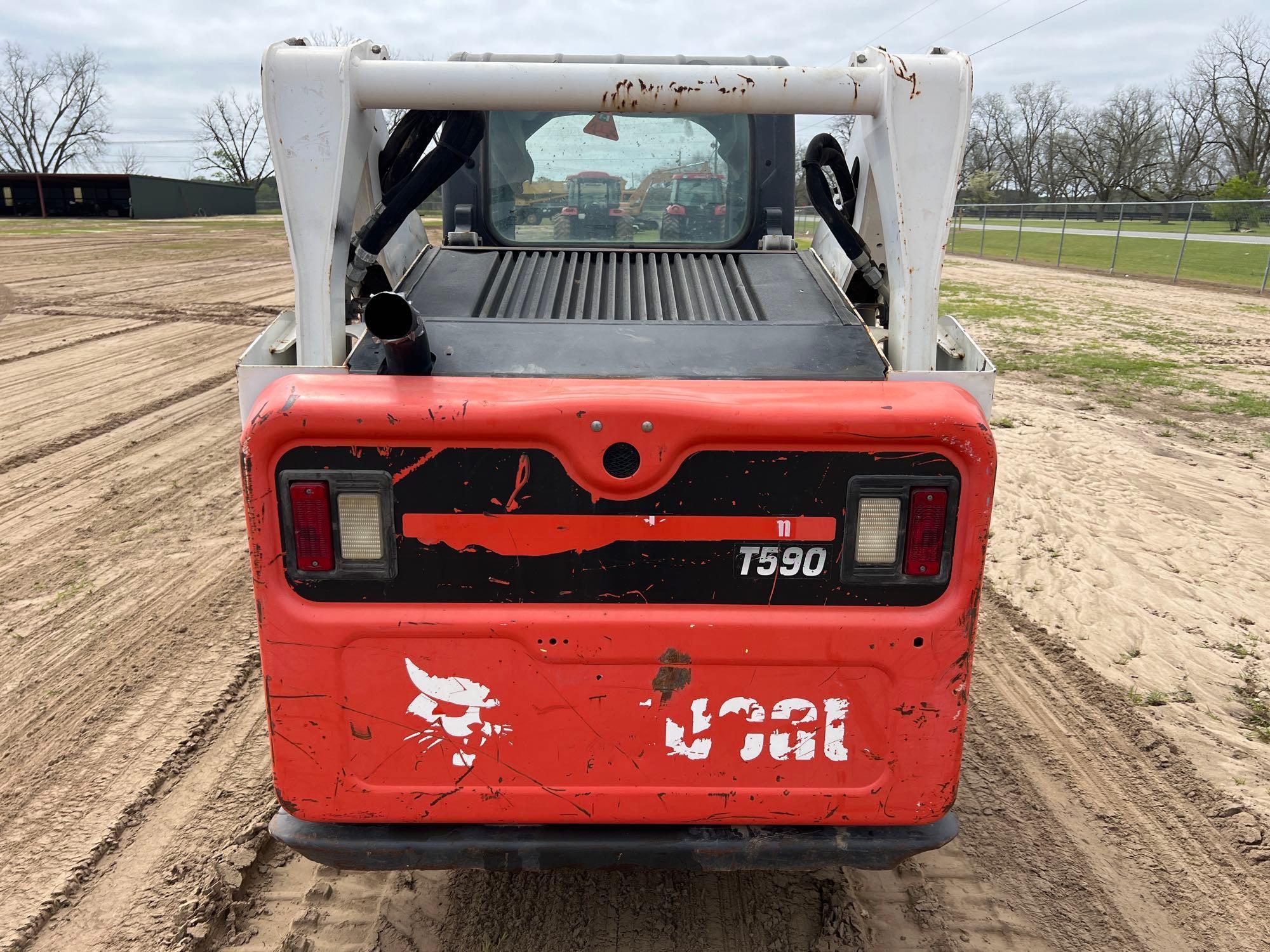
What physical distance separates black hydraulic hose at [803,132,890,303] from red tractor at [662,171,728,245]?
801 millimetres

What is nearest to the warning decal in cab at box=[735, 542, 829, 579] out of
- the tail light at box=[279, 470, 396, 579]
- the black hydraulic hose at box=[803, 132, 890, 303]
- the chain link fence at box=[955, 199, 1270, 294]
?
the tail light at box=[279, 470, 396, 579]

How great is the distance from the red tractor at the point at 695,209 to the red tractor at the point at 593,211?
18 cm

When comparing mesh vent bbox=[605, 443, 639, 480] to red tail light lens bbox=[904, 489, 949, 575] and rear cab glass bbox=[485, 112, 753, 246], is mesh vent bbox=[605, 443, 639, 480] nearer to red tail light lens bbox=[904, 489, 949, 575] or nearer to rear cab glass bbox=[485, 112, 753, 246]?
red tail light lens bbox=[904, 489, 949, 575]

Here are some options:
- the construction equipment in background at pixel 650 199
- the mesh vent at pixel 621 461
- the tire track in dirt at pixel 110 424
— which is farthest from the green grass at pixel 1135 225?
the mesh vent at pixel 621 461

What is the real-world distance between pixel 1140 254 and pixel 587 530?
2956 centimetres

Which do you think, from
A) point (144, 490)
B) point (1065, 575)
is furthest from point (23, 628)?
point (1065, 575)

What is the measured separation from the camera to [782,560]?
1989 millimetres

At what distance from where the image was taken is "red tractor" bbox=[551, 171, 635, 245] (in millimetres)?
3670

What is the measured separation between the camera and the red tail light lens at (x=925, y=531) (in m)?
1.95

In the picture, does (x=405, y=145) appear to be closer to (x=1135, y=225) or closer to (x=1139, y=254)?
(x=1139, y=254)

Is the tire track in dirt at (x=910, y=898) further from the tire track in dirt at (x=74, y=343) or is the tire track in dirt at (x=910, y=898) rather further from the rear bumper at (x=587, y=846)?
Answer: the tire track in dirt at (x=74, y=343)

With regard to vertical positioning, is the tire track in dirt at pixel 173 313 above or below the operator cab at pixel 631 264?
below

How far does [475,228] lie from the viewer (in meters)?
3.59

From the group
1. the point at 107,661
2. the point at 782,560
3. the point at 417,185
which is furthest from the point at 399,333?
the point at 107,661
